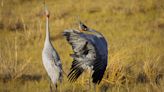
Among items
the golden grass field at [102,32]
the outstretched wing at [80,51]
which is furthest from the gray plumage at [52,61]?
the golden grass field at [102,32]

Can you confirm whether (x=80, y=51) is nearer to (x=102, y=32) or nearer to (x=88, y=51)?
(x=88, y=51)

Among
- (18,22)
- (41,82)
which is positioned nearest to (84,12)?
(18,22)

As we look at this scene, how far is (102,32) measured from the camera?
1294 centimetres

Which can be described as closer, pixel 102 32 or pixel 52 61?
pixel 52 61

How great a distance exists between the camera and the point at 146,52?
10.3 meters

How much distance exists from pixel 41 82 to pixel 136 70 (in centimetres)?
164

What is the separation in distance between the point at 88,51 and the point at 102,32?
5.65 metres

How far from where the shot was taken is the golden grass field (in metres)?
8.81

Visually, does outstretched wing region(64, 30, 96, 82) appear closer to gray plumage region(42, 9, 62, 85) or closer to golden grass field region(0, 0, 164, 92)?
gray plumage region(42, 9, 62, 85)

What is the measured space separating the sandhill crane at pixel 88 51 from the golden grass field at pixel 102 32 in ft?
3.06

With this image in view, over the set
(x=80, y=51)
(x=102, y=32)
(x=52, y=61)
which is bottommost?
(x=102, y=32)

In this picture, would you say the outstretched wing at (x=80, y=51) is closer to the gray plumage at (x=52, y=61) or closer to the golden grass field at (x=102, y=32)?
the gray plumage at (x=52, y=61)

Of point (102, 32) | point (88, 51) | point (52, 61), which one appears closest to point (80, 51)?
point (88, 51)

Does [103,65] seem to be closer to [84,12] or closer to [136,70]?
[136,70]
